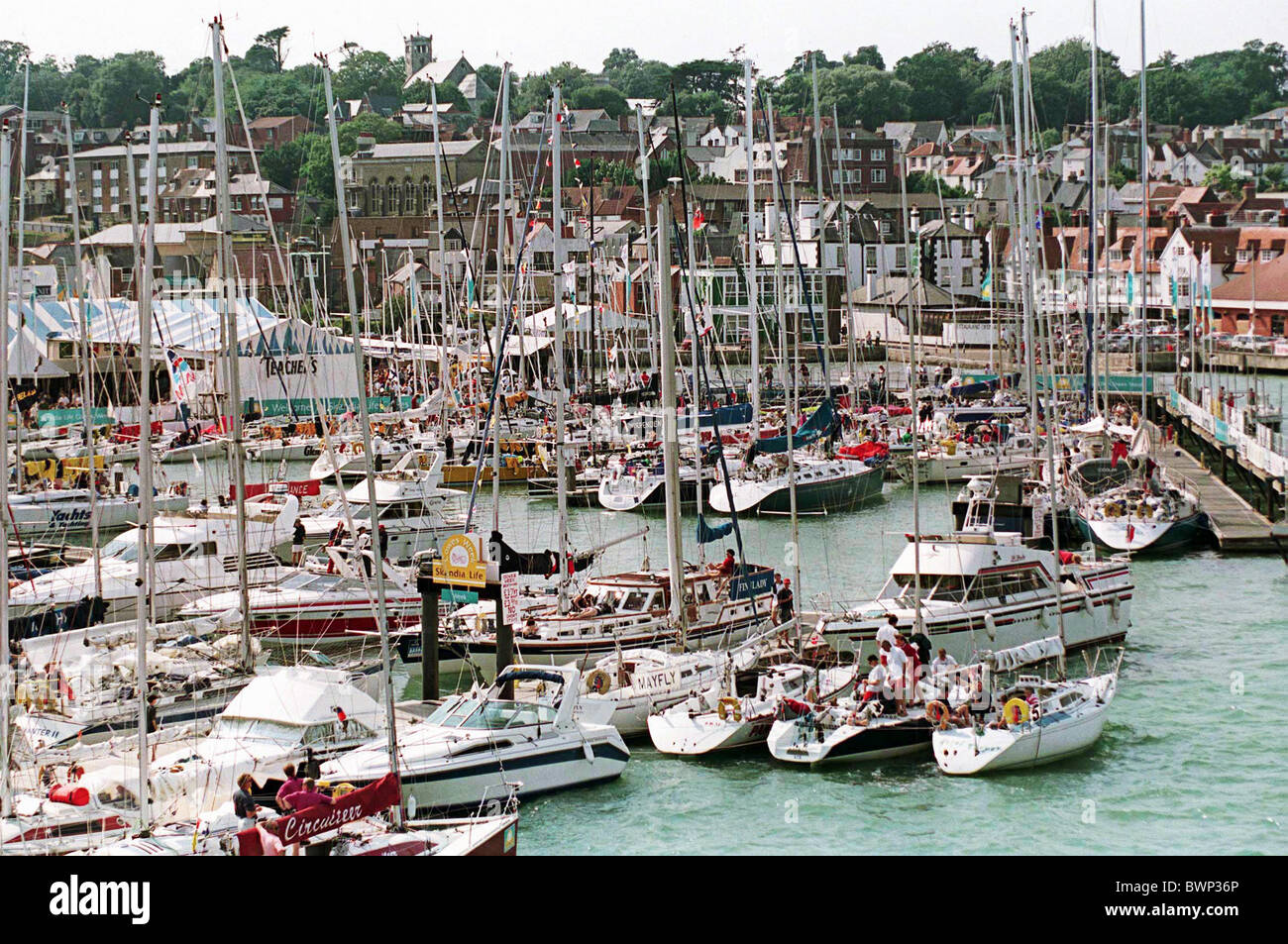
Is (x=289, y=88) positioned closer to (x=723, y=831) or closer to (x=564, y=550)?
(x=564, y=550)

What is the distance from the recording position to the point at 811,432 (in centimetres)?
3675

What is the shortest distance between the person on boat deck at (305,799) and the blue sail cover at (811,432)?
23488mm

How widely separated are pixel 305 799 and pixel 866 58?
8581cm

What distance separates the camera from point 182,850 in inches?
482

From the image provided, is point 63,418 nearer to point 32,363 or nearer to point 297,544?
point 32,363

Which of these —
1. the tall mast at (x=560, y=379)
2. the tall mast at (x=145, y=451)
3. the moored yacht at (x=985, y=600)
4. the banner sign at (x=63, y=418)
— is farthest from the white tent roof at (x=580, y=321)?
the tall mast at (x=145, y=451)

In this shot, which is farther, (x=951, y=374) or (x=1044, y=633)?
(x=951, y=374)

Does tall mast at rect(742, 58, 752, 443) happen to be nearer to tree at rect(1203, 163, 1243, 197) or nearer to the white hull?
the white hull

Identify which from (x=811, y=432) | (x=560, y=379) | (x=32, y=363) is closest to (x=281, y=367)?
(x=32, y=363)

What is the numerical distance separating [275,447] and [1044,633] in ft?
84.9

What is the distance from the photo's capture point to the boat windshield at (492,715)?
52.6ft
